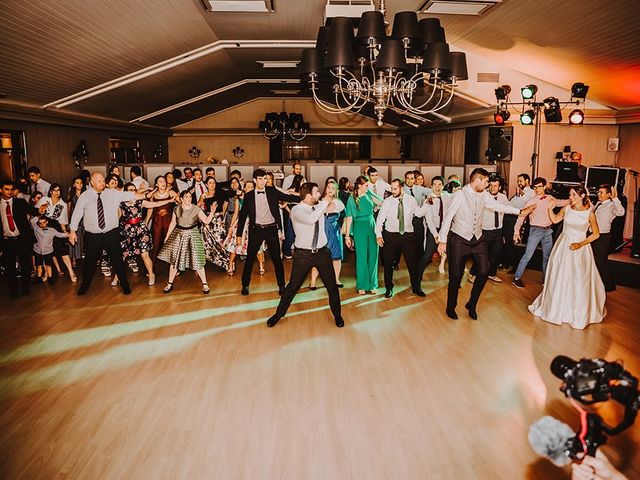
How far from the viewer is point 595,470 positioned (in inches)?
63.7

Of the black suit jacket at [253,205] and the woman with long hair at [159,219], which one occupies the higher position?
the black suit jacket at [253,205]

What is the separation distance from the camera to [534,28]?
576 centimetres

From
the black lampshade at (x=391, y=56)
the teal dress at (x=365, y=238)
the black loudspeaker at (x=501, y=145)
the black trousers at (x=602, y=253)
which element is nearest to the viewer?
the black lampshade at (x=391, y=56)

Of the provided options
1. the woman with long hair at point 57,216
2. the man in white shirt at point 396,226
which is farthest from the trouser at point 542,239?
the woman with long hair at point 57,216

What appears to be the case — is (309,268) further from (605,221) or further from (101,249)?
(605,221)

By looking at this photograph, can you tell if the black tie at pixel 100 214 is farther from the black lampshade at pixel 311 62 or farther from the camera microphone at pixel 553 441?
the camera microphone at pixel 553 441

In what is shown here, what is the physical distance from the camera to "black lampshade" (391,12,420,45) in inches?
145

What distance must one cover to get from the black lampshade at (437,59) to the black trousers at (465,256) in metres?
1.72

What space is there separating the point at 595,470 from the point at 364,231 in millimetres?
4085

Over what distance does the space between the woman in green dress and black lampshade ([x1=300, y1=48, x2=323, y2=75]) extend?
1.69 m

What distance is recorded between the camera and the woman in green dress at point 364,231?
5.49 metres

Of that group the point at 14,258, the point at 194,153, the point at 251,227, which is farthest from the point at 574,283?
the point at 194,153

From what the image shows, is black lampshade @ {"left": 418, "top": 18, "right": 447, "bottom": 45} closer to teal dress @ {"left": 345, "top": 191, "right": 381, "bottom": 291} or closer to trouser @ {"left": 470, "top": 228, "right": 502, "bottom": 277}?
teal dress @ {"left": 345, "top": 191, "right": 381, "bottom": 291}

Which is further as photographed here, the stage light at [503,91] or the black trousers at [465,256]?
the stage light at [503,91]
